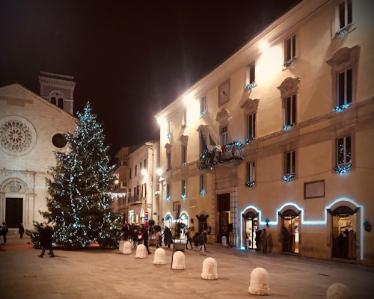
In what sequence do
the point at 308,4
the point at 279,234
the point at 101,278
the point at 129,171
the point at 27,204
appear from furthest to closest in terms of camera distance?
the point at 129,171, the point at 27,204, the point at 279,234, the point at 308,4, the point at 101,278

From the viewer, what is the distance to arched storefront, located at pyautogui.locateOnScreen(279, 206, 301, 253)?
2583 centimetres

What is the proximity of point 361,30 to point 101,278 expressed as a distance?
15492 millimetres

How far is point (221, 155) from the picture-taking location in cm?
3375

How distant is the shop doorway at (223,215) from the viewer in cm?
3433

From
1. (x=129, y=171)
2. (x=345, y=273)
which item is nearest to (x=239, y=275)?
(x=345, y=273)

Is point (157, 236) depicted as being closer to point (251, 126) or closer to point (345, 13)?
point (251, 126)

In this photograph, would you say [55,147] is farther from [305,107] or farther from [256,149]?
[305,107]

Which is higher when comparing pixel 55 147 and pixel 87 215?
pixel 55 147

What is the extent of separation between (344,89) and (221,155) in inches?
500

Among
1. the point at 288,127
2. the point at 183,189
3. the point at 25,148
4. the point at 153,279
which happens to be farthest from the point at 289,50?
the point at 25,148

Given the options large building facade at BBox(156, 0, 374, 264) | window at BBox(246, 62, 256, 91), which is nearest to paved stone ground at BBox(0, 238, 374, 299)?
large building facade at BBox(156, 0, 374, 264)

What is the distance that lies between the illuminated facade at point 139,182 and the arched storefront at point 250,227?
15609 millimetres

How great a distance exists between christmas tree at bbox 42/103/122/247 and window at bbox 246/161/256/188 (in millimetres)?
8611

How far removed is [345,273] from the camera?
17812 mm
